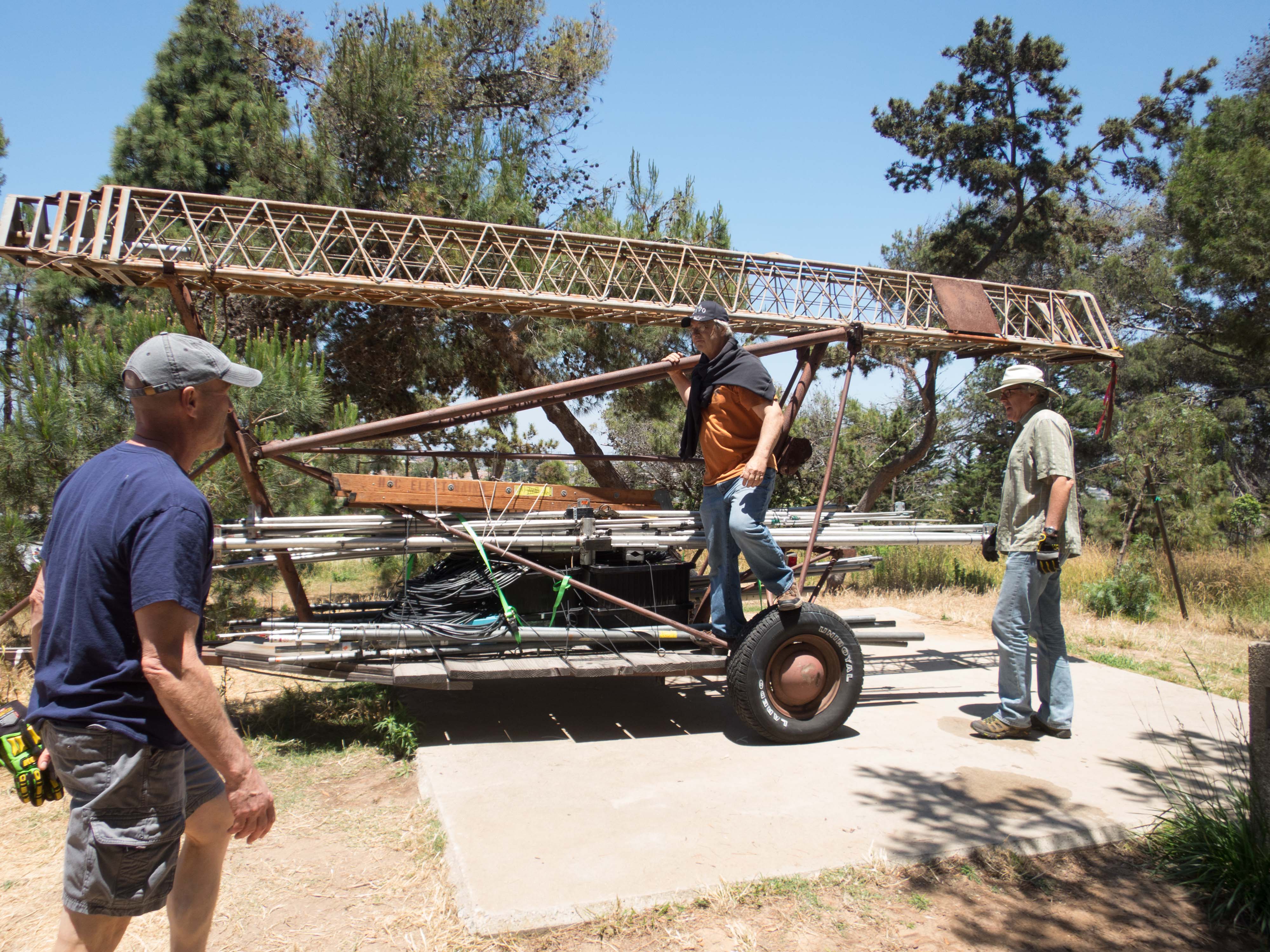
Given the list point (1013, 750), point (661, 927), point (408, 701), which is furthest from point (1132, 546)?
point (661, 927)

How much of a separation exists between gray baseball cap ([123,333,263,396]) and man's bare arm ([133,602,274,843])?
590 millimetres

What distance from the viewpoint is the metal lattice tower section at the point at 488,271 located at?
16.5 feet

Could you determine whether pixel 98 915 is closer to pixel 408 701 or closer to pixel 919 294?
pixel 408 701

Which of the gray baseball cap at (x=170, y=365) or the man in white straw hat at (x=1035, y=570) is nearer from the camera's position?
the gray baseball cap at (x=170, y=365)

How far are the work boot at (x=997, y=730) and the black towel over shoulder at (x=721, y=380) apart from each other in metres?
2.34

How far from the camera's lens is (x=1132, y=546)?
11500 mm

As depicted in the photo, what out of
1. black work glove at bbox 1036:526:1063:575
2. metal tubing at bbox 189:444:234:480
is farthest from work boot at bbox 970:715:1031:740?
metal tubing at bbox 189:444:234:480

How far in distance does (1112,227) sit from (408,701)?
15553mm

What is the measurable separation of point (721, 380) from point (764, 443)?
20.6 inches

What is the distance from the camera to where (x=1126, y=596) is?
902 centimetres

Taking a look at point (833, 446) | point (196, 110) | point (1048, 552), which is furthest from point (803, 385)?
point (196, 110)

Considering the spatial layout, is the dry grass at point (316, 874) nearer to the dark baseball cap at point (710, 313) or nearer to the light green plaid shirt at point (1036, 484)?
the dark baseball cap at point (710, 313)

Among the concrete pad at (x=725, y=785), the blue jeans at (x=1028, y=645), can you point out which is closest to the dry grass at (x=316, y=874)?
the concrete pad at (x=725, y=785)

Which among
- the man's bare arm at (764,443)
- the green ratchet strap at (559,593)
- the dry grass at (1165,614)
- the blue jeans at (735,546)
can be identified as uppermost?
the man's bare arm at (764,443)
